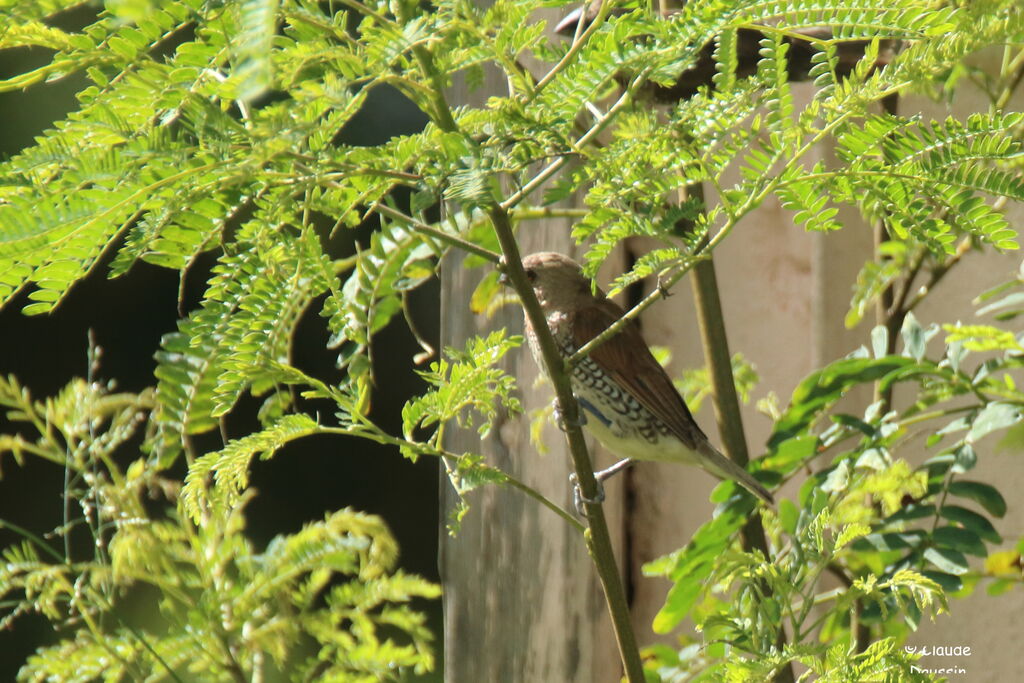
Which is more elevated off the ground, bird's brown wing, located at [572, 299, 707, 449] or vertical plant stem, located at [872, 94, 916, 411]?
vertical plant stem, located at [872, 94, 916, 411]

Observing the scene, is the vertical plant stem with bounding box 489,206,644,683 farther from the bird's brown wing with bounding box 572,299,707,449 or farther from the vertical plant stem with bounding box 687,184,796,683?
the bird's brown wing with bounding box 572,299,707,449

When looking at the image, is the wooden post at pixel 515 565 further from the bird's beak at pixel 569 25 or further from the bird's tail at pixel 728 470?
the bird's tail at pixel 728 470

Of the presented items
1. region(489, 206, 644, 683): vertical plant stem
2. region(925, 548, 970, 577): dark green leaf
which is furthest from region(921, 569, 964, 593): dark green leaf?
region(489, 206, 644, 683): vertical plant stem

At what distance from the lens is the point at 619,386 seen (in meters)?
3.26

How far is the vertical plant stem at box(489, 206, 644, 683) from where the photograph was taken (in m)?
1.28

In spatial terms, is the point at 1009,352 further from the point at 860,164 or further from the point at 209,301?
the point at 209,301

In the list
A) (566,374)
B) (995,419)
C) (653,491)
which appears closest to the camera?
(566,374)

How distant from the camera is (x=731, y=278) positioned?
3463 millimetres

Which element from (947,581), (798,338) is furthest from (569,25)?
(798,338)

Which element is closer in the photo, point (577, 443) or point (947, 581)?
point (577, 443)

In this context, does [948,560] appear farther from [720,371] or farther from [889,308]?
[889,308]

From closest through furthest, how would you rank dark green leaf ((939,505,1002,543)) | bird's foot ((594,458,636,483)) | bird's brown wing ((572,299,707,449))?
dark green leaf ((939,505,1002,543))
bird's foot ((594,458,636,483))
bird's brown wing ((572,299,707,449))

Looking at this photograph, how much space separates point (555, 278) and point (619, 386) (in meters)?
0.46

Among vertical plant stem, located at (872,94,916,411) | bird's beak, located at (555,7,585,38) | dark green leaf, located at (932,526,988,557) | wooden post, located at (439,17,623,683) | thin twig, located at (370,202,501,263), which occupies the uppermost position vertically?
bird's beak, located at (555,7,585,38)
